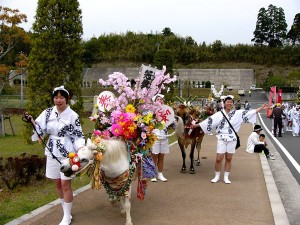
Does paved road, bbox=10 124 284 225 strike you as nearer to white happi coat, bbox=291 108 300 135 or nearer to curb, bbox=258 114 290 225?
curb, bbox=258 114 290 225

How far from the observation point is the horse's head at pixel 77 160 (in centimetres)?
429

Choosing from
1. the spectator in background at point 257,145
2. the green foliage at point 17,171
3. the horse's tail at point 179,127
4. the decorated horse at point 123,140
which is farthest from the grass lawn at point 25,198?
the spectator in background at point 257,145

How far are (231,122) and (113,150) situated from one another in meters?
3.50

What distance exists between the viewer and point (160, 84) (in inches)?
234

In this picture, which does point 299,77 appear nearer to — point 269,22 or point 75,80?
point 269,22

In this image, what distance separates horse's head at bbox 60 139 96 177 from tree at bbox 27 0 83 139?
6800 mm

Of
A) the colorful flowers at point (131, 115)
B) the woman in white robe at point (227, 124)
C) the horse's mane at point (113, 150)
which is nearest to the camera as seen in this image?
the horse's mane at point (113, 150)

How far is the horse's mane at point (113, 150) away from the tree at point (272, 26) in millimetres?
78977

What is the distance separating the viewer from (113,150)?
15.6 ft

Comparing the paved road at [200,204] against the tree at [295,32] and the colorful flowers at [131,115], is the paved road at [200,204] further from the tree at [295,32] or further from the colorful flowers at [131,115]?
the tree at [295,32]

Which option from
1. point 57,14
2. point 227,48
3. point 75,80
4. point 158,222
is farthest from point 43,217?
point 227,48

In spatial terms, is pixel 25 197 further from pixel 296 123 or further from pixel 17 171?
pixel 296 123

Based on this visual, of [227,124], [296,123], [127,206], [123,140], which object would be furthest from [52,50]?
[296,123]

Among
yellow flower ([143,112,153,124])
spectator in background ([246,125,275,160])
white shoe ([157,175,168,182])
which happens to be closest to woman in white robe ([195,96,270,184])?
white shoe ([157,175,168,182])
